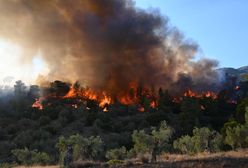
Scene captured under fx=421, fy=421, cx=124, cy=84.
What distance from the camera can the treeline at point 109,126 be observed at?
52.3 m

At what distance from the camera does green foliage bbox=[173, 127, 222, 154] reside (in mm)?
51875

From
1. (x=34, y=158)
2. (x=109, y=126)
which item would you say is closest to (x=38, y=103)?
(x=109, y=126)

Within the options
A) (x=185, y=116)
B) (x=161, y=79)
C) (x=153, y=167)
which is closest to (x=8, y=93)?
(x=161, y=79)

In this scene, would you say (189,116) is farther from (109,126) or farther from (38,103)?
(38,103)

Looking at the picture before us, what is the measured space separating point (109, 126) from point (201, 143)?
46.7 metres

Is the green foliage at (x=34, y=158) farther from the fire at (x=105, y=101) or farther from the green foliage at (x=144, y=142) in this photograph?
the fire at (x=105, y=101)

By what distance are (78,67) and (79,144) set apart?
99.0 metres

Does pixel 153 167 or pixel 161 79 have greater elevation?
pixel 161 79

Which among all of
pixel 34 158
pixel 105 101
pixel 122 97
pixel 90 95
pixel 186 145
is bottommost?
pixel 34 158

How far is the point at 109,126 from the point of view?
96938 millimetres

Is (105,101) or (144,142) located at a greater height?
(105,101)

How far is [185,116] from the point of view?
95.8 meters

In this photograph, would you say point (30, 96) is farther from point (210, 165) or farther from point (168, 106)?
point (210, 165)

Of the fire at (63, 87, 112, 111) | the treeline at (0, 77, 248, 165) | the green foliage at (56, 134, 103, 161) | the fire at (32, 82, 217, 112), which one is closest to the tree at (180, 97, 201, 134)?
the treeline at (0, 77, 248, 165)
